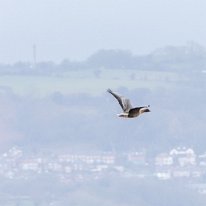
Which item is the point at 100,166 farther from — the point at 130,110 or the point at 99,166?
the point at 130,110

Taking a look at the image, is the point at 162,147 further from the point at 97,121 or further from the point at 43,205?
the point at 43,205

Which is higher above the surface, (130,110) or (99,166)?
(99,166)

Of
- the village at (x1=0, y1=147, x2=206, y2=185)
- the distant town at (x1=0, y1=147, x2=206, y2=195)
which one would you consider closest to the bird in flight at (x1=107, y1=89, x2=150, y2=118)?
the distant town at (x1=0, y1=147, x2=206, y2=195)

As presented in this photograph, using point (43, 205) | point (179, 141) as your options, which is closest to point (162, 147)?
point (179, 141)

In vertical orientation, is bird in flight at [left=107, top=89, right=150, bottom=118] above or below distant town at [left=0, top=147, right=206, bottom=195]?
below

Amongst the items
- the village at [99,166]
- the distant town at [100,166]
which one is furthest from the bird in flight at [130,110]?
the village at [99,166]

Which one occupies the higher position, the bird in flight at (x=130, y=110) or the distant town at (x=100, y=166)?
the distant town at (x=100, y=166)

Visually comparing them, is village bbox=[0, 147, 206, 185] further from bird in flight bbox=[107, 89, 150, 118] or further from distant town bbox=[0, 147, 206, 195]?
bird in flight bbox=[107, 89, 150, 118]

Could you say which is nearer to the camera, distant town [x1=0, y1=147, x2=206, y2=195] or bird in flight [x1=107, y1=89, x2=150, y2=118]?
bird in flight [x1=107, y1=89, x2=150, y2=118]

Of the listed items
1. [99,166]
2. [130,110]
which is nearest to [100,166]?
[99,166]

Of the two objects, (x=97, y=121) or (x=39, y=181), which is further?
(x=97, y=121)

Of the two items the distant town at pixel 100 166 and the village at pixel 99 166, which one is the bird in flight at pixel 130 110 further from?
the village at pixel 99 166
